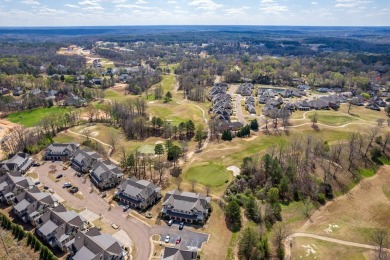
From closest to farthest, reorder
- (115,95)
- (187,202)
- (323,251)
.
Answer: (323,251) < (187,202) < (115,95)

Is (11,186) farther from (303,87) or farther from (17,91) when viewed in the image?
(303,87)

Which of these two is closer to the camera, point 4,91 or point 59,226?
point 59,226

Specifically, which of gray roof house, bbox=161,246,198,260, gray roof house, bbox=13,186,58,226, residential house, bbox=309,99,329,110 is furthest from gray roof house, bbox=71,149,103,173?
residential house, bbox=309,99,329,110

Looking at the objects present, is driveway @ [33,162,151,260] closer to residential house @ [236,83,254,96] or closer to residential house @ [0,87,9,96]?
residential house @ [0,87,9,96]

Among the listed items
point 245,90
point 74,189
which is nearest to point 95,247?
point 74,189

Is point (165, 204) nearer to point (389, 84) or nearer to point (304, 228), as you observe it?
point (304, 228)

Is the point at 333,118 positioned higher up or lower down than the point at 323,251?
higher up
